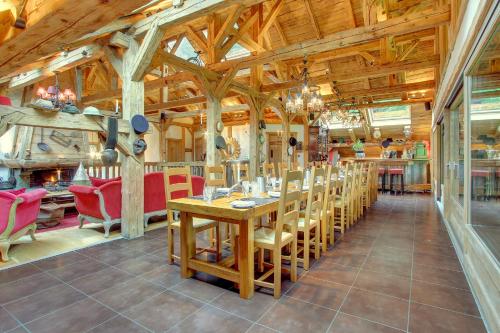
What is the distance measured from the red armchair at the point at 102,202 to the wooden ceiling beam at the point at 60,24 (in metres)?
2.17

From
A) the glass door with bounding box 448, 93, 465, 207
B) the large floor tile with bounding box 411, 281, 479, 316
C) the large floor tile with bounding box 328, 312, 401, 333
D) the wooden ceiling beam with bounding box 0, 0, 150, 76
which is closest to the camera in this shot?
the wooden ceiling beam with bounding box 0, 0, 150, 76

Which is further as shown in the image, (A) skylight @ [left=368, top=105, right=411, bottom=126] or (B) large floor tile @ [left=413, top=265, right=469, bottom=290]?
(A) skylight @ [left=368, top=105, right=411, bottom=126]

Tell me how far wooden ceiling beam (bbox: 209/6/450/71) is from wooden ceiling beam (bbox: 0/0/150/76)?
3640 mm

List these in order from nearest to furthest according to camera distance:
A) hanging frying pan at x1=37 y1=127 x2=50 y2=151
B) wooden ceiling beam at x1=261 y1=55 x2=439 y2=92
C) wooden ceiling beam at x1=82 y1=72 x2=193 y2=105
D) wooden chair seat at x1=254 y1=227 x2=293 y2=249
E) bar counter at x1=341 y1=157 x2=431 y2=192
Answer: wooden chair seat at x1=254 y1=227 x2=293 y2=249 < wooden ceiling beam at x1=261 y1=55 x2=439 y2=92 < wooden ceiling beam at x1=82 y1=72 x2=193 y2=105 < hanging frying pan at x1=37 y1=127 x2=50 y2=151 < bar counter at x1=341 y1=157 x2=431 y2=192

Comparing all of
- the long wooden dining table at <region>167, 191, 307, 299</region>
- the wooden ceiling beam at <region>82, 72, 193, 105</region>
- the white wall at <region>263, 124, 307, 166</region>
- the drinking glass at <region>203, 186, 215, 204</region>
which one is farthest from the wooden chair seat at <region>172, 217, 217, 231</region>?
the white wall at <region>263, 124, 307, 166</region>

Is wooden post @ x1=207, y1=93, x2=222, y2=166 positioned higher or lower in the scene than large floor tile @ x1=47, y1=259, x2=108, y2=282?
higher

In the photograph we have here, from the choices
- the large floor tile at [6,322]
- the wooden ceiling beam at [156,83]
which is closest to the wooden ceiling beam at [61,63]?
the wooden ceiling beam at [156,83]

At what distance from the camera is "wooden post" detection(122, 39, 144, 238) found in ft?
13.5

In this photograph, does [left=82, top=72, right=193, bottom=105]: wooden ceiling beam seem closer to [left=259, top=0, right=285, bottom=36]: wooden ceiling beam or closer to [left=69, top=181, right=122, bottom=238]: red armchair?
[left=259, top=0, right=285, bottom=36]: wooden ceiling beam

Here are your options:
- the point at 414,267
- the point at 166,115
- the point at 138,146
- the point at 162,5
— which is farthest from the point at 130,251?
the point at 166,115

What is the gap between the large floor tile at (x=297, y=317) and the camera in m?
1.90

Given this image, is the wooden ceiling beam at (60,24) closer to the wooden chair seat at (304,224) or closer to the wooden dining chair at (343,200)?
the wooden chair seat at (304,224)

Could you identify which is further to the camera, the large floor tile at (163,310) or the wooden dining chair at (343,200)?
the wooden dining chair at (343,200)

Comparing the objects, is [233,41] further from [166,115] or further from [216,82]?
[166,115]
